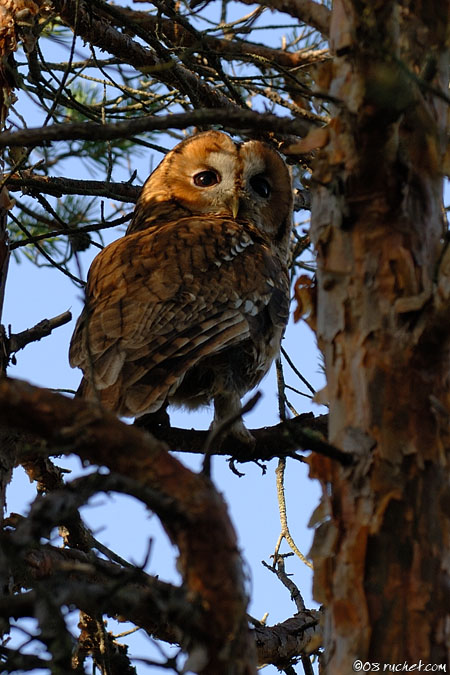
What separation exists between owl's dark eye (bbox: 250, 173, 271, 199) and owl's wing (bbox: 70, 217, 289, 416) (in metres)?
0.45

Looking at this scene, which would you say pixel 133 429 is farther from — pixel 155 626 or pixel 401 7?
pixel 155 626

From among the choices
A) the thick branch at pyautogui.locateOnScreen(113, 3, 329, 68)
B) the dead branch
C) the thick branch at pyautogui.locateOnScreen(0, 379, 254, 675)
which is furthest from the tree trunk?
the thick branch at pyautogui.locateOnScreen(113, 3, 329, 68)

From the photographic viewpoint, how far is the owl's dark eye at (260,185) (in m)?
4.68

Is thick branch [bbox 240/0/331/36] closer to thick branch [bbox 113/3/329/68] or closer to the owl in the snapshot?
the owl

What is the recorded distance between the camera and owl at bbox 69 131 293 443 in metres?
3.27

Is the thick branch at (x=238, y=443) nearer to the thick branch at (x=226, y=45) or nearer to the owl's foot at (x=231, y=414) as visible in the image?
the owl's foot at (x=231, y=414)

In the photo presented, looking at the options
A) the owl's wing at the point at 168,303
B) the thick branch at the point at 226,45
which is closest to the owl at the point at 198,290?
the owl's wing at the point at 168,303

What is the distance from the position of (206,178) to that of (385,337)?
3.04 meters

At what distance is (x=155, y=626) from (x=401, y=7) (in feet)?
7.05

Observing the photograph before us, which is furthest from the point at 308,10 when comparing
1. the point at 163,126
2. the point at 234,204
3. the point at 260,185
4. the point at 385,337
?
the point at 260,185

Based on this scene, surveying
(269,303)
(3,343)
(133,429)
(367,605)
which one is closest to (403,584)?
(367,605)

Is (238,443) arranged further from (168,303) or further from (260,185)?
(260,185)

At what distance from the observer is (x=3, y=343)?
309 centimetres

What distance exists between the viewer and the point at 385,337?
6.04ft
